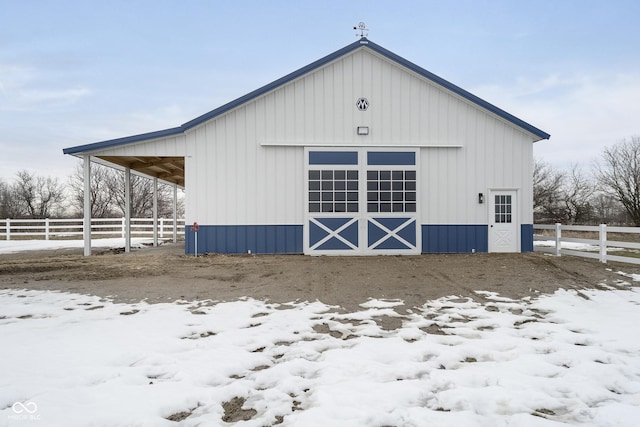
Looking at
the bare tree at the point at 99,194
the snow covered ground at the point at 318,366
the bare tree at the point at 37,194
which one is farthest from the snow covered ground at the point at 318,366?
the bare tree at the point at 37,194

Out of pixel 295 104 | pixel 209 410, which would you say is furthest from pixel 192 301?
pixel 295 104

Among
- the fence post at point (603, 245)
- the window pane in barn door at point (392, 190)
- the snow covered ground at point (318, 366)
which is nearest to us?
the snow covered ground at point (318, 366)

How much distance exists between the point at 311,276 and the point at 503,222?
706 cm

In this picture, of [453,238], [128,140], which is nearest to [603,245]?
[453,238]

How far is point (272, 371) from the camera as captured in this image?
312cm

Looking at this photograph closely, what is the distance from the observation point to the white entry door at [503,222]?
11094mm

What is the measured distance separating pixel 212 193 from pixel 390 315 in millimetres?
7416

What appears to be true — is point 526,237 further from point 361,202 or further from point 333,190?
point 333,190

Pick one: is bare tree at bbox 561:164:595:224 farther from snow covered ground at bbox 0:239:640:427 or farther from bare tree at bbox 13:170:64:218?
bare tree at bbox 13:170:64:218

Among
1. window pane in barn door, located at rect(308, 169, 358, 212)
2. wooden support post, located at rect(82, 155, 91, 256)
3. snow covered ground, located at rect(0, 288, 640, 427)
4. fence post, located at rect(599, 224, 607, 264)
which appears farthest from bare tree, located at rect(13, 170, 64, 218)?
fence post, located at rect(599, 224, 607, 264)

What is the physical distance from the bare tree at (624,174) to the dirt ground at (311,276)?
Result: 22.0 meters

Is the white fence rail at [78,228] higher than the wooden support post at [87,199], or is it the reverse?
the wooden support post at [87,199]

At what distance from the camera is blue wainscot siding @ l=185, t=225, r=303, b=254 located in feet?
34.9

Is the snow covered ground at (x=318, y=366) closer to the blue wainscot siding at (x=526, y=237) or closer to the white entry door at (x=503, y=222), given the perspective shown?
the white entry door at (x=503, y=222)
